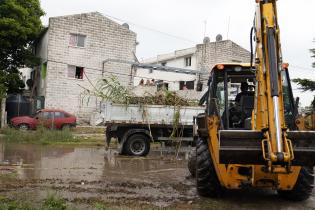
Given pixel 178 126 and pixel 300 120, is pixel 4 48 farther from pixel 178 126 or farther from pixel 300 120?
pixel 300 120

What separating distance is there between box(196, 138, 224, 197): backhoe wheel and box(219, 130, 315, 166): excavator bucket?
1.30 m

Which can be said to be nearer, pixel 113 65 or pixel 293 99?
pixel 293 99

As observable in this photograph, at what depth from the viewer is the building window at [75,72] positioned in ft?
120

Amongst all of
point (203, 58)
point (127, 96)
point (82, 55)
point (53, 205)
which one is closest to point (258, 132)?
point (53, 205)

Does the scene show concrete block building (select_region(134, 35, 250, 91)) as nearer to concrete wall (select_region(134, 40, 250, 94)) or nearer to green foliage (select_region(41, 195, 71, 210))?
concrete wall (select_region(134, 40, 250, 94))

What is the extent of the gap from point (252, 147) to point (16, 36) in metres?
30.0

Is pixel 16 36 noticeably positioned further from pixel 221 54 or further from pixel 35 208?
pixel 35 208

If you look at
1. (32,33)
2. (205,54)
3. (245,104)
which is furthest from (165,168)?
(205,54)

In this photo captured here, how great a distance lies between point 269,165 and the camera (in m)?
6.99

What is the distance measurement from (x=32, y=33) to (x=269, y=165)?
3090cm

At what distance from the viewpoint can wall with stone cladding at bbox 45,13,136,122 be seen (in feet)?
117

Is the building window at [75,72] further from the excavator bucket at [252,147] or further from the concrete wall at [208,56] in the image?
the excavator bucket at [252,147]

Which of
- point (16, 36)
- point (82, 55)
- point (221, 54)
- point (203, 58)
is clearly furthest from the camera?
point (203, 58)

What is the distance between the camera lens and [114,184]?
1060cm
